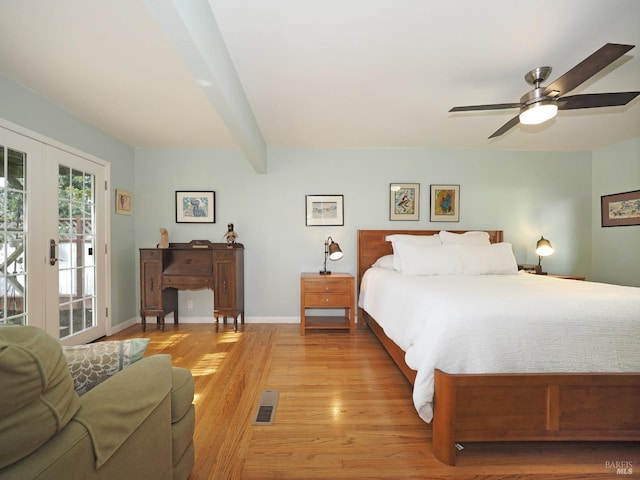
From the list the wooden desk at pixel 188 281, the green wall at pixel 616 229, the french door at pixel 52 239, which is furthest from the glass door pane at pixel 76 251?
the green wall at pixel 616 229

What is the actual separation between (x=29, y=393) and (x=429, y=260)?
3036 millimetres

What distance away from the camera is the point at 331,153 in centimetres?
405

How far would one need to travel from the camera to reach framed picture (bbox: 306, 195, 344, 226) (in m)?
4.02

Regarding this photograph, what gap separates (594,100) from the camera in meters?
1.92

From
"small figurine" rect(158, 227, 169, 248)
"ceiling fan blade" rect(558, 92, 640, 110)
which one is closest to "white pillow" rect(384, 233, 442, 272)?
"ceiling fan blade" rect(558, 92, 640, 110)

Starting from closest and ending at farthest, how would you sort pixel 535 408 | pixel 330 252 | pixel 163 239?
pixel 535 408
pixel 330 252
pixel 163 239

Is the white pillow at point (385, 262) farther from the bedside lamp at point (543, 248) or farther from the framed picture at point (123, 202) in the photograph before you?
the framed picture at point (123, 202)

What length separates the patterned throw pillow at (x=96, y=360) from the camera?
1046 mm

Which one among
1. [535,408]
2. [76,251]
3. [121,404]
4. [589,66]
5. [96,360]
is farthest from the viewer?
[76,251]

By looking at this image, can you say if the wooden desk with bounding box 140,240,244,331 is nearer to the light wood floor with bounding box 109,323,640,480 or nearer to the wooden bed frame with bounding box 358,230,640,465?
the light wood floor with bounding box 109,323,640,480

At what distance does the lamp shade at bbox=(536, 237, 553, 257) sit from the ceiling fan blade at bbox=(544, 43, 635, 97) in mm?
2486

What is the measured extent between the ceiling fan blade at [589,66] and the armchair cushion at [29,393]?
2.40 meters

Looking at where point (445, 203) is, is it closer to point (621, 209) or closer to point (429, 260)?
point (429, 260)

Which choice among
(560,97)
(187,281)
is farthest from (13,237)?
(560,97)
